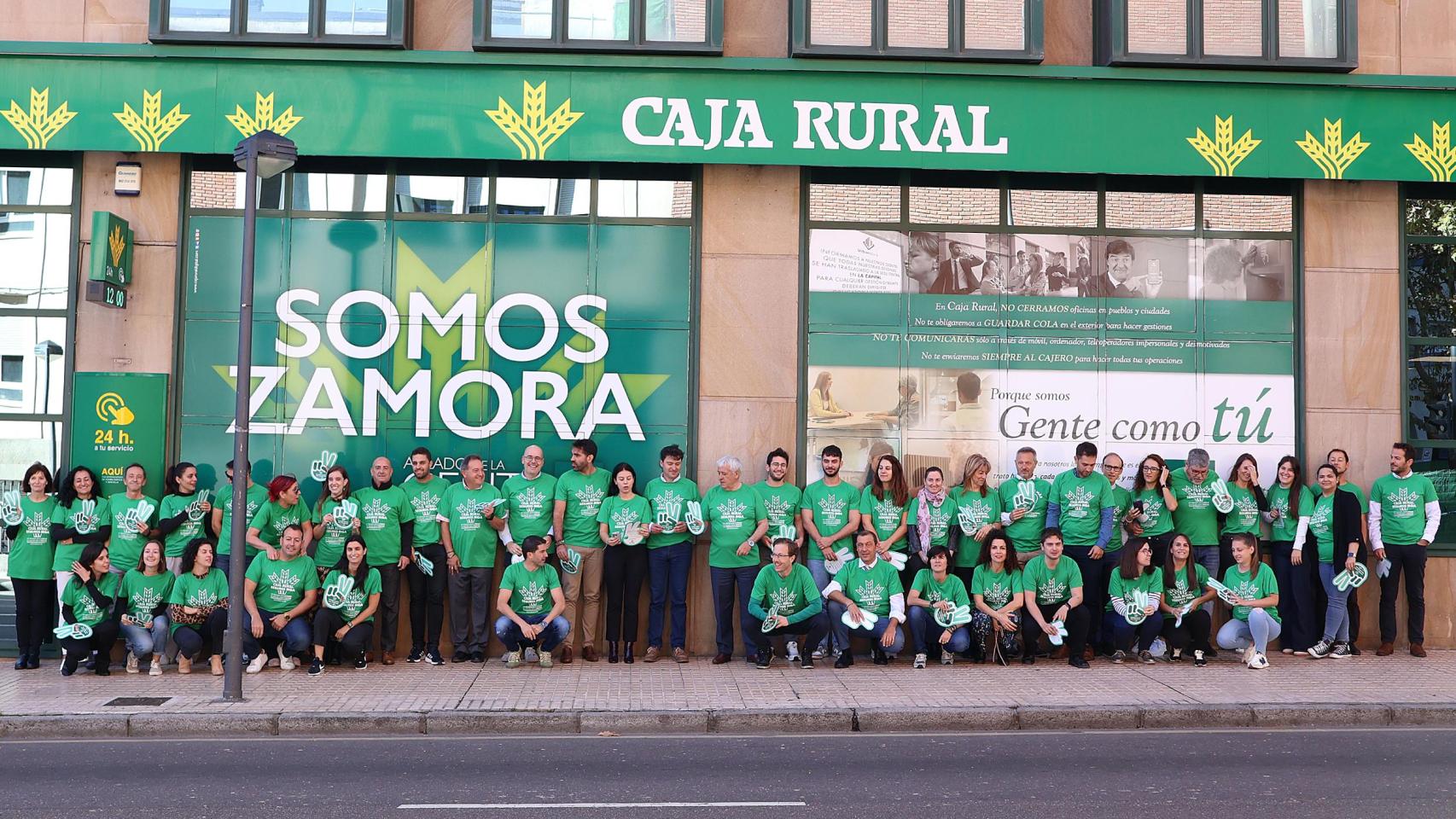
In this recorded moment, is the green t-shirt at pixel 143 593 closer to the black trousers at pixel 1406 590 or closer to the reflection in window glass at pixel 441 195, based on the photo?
the reflection in window glass at pixel 441 195

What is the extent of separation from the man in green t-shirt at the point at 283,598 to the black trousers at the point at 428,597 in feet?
3.52

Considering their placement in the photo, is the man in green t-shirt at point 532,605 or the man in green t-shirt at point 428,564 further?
the man in green t-shirt at point 428,564

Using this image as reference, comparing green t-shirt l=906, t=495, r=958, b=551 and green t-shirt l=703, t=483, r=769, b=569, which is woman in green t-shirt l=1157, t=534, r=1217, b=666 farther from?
green t-shirt l=703, t=483, r=769, b=569

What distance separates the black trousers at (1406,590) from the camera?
1322cm

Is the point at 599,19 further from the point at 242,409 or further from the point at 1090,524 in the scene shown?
the point at 1090,524

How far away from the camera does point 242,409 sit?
34.5 feet

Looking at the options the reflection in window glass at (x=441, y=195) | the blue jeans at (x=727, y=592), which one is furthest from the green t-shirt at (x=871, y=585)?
the reflection in window glass at (x=441, y=195)

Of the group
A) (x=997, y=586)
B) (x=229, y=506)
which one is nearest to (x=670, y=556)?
(x=997, y=586)

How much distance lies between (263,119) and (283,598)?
491 cm

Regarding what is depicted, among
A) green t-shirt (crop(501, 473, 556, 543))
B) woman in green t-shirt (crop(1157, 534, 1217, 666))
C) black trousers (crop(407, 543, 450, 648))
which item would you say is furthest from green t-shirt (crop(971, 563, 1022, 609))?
black trousers (crop(407, 543, 450, 648))

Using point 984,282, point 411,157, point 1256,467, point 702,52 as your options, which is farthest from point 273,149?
point 1256,467

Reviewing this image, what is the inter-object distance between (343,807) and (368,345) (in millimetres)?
7148

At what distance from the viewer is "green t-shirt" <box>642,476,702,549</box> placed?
12.8 metres

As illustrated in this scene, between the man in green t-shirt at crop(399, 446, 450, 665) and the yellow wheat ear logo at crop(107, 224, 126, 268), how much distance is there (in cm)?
354
